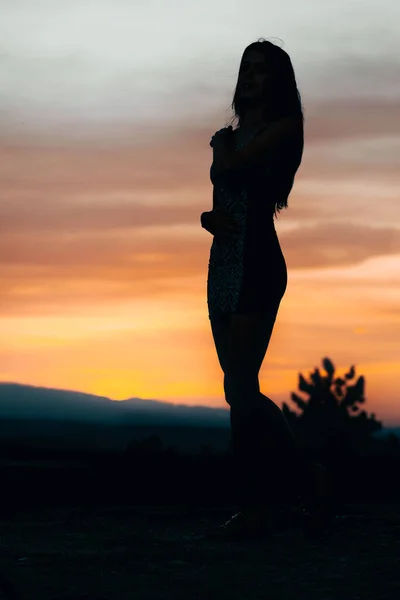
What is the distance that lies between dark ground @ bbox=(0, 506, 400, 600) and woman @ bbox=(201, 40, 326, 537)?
0.36m

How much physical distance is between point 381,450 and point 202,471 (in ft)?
5.85

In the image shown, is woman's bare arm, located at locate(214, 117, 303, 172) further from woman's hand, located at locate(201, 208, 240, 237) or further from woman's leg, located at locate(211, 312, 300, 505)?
woman's leg, located at locate(211, 312, 300, 505)

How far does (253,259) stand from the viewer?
5371 mm

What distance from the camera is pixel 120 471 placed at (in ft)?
23.2

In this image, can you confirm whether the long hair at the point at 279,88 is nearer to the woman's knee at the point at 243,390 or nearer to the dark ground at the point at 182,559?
the woman's knee at the point at 243,390

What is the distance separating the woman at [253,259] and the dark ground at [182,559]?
Answer: 362 millimetres

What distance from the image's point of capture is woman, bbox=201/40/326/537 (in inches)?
212

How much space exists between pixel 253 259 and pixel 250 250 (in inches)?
1.7

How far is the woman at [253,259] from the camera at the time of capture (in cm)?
538

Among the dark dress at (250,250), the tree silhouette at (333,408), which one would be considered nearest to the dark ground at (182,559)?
the dark dress at (250,250)

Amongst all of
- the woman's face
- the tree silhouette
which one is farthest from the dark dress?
the tree silhouette

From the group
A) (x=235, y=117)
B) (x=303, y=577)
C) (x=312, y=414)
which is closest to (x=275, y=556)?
(x=303, y=577)

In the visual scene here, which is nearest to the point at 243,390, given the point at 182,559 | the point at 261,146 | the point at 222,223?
the point at 222,223

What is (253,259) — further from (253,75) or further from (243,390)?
(253,75)
